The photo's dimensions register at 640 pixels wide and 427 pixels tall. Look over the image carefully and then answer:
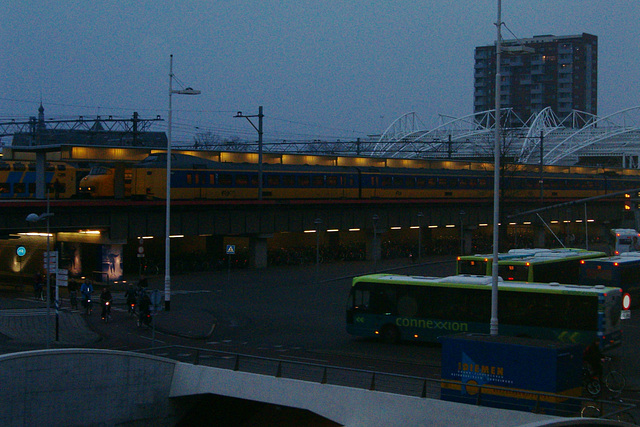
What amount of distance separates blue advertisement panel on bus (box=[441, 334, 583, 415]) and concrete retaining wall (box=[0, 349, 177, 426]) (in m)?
7.25

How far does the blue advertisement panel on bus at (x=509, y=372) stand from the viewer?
14734 mm

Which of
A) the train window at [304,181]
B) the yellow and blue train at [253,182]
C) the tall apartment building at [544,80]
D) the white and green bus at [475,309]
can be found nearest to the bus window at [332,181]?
the yellow and blue train at [253,182]

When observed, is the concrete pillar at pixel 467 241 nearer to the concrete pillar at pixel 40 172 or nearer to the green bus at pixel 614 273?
the green bus at pixel 614 273

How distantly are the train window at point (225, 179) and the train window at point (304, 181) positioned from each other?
5.95 m

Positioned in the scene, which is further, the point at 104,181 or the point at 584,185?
the point at 584,185

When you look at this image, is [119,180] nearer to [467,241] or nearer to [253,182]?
[253,182]

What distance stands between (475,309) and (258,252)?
26630 mm

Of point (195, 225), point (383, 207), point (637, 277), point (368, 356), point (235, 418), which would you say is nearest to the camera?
point (235, 418)

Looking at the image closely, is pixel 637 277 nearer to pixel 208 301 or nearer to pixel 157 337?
pixel 208 301

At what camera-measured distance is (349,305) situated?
25047 mm

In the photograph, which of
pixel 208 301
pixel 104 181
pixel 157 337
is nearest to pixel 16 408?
pixel 157 337

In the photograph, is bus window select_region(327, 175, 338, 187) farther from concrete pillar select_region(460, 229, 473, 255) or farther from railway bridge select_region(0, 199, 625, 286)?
concrete pillar select_region(460, 229, 473, 255)

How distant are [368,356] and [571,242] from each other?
160ft

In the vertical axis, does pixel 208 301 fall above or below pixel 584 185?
below
